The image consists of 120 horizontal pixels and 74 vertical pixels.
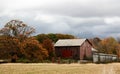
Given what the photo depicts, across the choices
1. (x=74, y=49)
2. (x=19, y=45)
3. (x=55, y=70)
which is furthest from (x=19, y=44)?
(x=55, y=70)

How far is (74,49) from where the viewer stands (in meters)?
116

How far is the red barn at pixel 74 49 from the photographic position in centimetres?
11519

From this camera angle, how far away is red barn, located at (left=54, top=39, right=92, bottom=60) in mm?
115188

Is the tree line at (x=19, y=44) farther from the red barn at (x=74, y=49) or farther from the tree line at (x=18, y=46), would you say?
the red barn at (x=74, y=49)

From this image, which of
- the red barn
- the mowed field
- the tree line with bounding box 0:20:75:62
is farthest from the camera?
the red barn

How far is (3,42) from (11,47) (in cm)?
250

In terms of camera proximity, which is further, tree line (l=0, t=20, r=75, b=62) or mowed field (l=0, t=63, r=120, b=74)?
tree line (l=0, t=20, r=75, b=62)

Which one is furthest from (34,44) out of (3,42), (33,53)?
(3,42)

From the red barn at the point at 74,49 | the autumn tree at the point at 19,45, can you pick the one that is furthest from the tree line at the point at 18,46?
the red barn at the point at 74,49

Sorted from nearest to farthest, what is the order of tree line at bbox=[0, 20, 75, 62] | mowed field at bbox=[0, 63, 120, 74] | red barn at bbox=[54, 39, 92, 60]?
mowed field at bbox=[0, 63, 120, 74]
tree line at bbox=[0, 20, 75, 62]
red barn at bbox=[54, 39, 92, 60]

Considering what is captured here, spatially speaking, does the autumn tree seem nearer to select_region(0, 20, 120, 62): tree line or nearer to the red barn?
select_region(0, 20, 120, 62): tree line

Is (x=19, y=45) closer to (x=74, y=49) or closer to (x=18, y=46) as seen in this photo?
(x=18, y=46)

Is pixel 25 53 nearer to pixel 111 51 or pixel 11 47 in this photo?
pixel 11 47

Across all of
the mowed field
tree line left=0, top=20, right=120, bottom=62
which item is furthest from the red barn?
the mowed field
